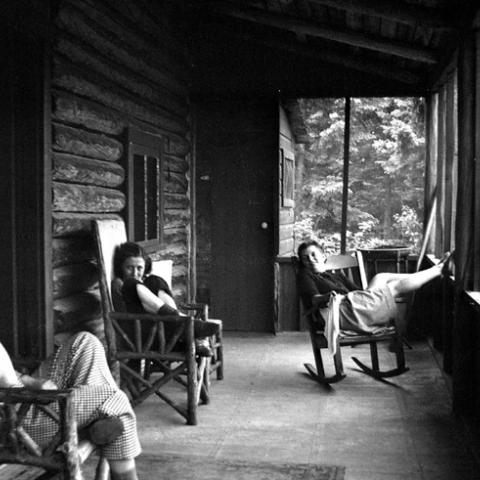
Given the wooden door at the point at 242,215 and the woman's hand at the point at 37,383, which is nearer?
the woman's hand at the point at 37,383

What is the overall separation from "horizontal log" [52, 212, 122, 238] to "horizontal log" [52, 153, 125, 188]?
0.23 meters

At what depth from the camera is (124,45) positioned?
6332mm

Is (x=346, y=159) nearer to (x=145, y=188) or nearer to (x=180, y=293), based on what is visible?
(x=180, y=293)

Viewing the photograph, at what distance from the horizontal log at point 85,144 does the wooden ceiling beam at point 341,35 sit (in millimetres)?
1946

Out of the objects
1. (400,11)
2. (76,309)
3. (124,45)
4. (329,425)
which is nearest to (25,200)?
(76,309)

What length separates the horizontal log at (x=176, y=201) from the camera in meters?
7.69

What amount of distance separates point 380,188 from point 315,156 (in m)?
0.76

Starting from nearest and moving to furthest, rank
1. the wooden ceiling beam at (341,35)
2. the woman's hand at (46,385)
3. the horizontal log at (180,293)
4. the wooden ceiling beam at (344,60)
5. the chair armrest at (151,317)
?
1. the woman's hand at (46,385)
2. the chair armrest at (151,317)
3. the wooden ceiling beam at (341,35)
4. the wooden ceiling beam at (344,60)
5. the horizontal log at (180,293)

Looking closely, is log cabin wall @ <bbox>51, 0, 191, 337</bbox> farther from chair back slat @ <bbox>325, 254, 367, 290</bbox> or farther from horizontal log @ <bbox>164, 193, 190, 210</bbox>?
chair back slat @ <bbox>325, 254, 367, 290</bbox>

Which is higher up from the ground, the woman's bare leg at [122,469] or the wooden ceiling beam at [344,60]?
the wooden ceiling beam at [344,60]

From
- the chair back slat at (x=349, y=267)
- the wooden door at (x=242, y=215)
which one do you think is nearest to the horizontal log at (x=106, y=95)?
the wooden door at (x=242, y=215)

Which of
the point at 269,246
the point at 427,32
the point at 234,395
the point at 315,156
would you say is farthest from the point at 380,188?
the point at 234,395

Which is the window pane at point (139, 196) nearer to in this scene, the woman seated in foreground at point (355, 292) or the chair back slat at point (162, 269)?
the chair back slat at point (162, 269)

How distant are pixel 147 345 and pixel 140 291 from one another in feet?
1.16
